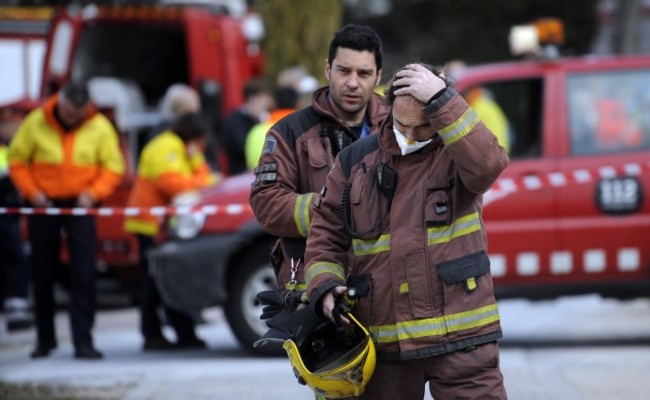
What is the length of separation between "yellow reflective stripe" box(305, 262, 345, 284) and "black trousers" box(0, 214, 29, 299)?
7.99 metres

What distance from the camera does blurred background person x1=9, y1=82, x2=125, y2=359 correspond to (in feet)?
32.5

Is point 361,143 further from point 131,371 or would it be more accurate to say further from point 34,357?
point 34,357

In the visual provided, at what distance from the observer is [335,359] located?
16.4 feet

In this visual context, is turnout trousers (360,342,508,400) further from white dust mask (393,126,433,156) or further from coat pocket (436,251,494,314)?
white dust mask (393,126,433,156)

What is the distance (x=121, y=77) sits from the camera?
15.7 m

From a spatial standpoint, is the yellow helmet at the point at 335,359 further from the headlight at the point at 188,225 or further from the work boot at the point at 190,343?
the work boot at the point at 190,343

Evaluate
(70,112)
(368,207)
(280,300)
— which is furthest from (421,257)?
(70,112)

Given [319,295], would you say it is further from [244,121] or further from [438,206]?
[244,121]

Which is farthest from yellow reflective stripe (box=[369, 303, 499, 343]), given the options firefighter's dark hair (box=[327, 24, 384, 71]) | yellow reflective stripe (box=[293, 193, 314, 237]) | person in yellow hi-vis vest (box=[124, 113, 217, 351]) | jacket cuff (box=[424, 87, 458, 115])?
person in yellow hi-vis vest (box=[124, 113, 217, 351])

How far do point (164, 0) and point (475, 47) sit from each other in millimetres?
16668

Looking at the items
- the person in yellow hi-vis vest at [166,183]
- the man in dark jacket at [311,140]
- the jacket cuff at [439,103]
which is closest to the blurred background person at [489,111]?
the person in yellow hi-vis vest at [166,183]

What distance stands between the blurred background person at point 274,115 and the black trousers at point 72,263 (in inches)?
54.3

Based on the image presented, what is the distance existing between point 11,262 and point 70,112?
325 cm

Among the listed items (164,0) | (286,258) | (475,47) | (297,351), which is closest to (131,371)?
(286,258)
